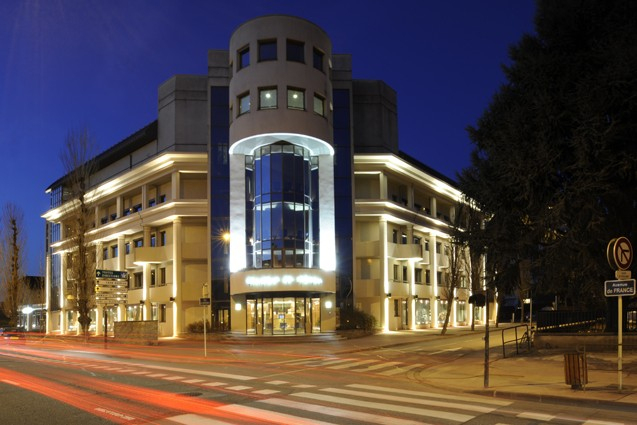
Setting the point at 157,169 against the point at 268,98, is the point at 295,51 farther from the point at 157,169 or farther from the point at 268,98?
the point at 157,169

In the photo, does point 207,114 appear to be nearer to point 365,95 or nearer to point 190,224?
point 190,224

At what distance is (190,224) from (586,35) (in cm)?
3613

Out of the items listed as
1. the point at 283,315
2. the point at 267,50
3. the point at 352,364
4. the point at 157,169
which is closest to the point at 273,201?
the point at 283,315

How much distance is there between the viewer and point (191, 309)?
166 ft

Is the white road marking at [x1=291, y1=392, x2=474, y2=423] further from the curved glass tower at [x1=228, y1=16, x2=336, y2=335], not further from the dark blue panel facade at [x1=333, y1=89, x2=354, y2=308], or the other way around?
the dark blue panel facade at [x1=333, y1=89, x2=354, y2=308]

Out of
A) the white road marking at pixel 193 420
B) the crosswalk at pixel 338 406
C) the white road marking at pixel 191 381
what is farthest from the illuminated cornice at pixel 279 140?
the white road marking at pixel 193 420

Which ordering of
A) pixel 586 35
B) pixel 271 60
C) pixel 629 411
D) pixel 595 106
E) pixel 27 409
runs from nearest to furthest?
1. pixel 629 411
2. pixel 27 409
3. pixel 595 106
4. pixel 586 35
5. pixel 271 60

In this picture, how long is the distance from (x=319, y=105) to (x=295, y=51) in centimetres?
416

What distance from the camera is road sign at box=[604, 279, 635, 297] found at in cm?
1335

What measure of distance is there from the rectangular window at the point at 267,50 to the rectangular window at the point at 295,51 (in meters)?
1.02

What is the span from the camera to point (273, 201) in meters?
43.0

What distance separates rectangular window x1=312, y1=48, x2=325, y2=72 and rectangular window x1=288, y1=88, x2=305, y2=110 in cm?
263

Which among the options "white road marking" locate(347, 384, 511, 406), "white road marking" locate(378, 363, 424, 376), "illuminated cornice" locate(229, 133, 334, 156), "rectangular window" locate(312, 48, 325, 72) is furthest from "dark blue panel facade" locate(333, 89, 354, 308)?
"white road marking" locate(347, 384, 511, 406)

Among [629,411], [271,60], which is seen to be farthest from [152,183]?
[629,411]
